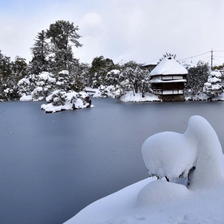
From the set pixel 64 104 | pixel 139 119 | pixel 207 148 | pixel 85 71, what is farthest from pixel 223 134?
pixel 85 71

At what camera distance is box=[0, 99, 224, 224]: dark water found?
24.9ft

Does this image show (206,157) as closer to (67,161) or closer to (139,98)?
(67,161)

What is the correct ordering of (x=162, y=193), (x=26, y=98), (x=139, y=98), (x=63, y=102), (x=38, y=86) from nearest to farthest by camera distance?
1. (x=162, y=193)
2. (x=63, y=102)
3. (x=139, y=98)
4. (x=38, y=86)
5. (x=26, y=98)

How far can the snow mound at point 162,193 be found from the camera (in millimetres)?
5520

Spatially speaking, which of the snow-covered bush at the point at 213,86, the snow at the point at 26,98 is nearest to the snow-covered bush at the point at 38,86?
the snow at the point at 26,98

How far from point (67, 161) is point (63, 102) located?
1643cm

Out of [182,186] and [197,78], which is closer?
[182,186]

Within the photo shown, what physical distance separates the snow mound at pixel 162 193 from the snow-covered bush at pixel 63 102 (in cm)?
2100

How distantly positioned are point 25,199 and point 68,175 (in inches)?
75.9

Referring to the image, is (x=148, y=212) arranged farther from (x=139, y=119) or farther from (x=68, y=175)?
(x=139, y=119)

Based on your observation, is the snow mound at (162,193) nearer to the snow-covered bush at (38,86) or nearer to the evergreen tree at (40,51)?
the snow-covered bush at (38,86)

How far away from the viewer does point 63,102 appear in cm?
2728

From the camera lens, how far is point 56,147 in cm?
1355

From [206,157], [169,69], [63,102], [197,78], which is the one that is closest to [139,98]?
[169,69]
